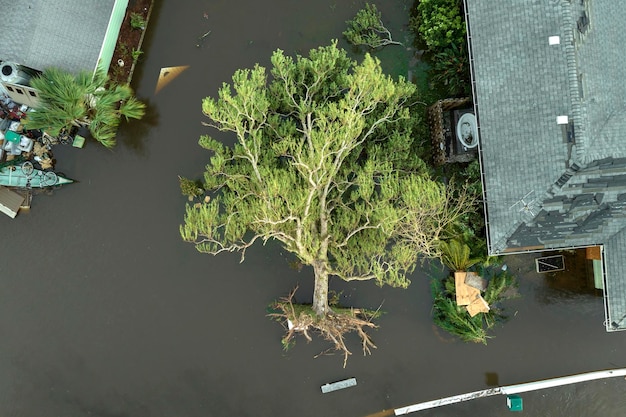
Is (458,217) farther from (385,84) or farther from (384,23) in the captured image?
(384,23)

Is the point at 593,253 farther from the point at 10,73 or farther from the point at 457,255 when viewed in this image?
the point at 10,73

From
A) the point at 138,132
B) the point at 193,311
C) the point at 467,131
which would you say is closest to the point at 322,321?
the point at 193,311

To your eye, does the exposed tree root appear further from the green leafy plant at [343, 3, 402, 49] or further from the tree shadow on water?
the green leafy plant at [343, 3, 402, 49]

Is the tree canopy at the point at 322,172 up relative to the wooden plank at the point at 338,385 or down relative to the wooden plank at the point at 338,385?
up

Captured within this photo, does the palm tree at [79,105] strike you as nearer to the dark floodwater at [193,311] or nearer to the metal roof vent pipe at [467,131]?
the dark floodwater at [193,311]

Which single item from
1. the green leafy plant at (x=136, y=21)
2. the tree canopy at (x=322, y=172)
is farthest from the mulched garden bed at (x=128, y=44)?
the tree canopy at (x=322, y=172)

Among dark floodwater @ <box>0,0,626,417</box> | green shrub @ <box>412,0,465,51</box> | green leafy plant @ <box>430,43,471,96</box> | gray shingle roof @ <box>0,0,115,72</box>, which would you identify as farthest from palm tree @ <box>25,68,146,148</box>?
green leafy plant @ <box>430,43,471,96</box>

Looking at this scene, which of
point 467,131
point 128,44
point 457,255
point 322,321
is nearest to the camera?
point 322,321
